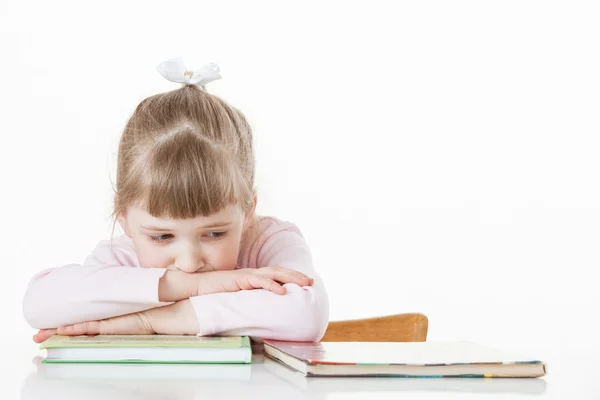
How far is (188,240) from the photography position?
4.12ft

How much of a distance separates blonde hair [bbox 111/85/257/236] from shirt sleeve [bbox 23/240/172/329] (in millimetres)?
129

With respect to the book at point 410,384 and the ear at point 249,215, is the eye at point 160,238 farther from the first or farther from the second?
the book at point 410,384

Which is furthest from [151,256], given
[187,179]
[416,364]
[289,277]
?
[416,364]

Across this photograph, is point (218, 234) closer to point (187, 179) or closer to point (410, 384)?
point (187, 179)

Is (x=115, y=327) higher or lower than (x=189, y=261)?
lower

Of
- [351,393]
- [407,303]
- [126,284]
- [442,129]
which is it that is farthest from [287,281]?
[442,129]

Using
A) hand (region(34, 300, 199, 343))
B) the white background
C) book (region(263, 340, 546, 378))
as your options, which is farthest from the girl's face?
the white background

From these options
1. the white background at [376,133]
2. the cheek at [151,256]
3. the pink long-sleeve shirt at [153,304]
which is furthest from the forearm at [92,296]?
the white background at [376,133]

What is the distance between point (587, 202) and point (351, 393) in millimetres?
3121

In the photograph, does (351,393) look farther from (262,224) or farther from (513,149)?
(513,149)

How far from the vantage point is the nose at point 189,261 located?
1240 mm

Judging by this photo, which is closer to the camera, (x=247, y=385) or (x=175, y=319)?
(x=247, y=385)

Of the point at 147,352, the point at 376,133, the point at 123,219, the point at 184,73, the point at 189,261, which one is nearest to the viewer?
the point at 147,352

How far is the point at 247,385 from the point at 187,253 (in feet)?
1.44
